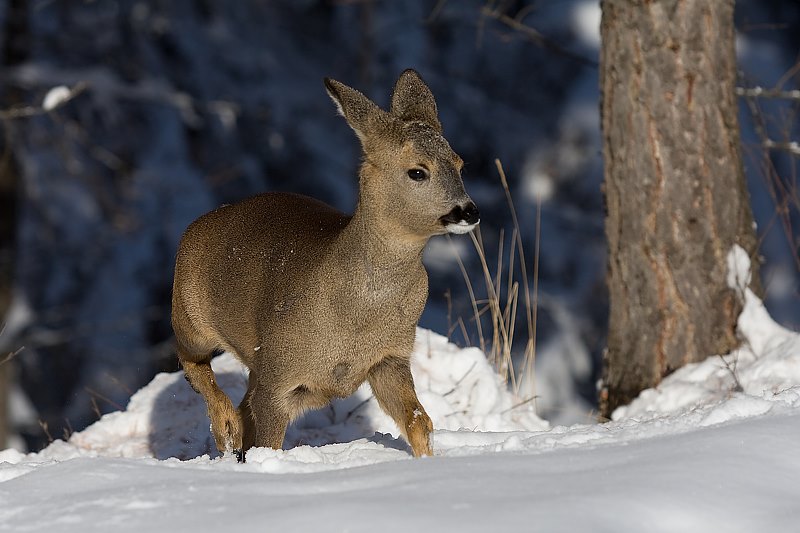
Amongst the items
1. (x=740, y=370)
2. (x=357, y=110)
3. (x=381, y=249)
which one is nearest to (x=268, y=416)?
(x=381, y=249)

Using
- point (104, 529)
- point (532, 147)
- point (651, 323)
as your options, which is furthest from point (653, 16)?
point (532, 147)

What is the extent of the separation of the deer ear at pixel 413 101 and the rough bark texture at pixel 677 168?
5.92ft

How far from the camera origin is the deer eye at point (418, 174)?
16.2 feet

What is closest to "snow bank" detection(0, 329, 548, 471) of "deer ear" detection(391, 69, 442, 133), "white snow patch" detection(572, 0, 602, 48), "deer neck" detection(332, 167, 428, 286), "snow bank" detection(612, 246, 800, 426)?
"snow bank" detection(612, 246, 800, 426)

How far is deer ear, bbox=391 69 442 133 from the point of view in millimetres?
5328

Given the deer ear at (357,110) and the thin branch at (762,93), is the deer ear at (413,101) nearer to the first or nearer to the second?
the deer ear at (357,110)

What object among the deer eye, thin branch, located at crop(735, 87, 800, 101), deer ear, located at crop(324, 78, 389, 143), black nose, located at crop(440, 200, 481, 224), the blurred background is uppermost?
thin branch, located at crop(735, 87, 800, 101)

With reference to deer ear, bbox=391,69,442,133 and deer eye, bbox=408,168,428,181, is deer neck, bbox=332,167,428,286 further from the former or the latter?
deer ear, bbox=391,69,442,133

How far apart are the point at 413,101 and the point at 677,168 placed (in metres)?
2.00

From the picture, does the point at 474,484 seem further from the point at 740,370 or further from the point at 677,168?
the point at 677,168

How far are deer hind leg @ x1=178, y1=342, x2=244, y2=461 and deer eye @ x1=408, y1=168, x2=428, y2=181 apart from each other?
1.60 meters

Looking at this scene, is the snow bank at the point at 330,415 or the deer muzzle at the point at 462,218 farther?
the snow bank at the point at 330,415

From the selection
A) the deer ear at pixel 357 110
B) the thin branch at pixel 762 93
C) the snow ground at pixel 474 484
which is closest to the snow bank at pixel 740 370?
the thin branch at pixel 762 93

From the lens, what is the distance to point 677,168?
680cm
